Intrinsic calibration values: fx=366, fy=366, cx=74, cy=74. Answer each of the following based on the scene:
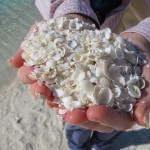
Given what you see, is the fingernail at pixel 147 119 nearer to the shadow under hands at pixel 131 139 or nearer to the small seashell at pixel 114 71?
the small seashell at pixel 114 71

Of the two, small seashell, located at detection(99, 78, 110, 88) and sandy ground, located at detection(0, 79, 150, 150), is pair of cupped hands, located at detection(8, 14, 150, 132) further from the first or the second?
sandy ground, located at detection(0, 79, 150, 150)

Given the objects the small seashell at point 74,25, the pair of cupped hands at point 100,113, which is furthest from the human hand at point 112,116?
the small seashell at point 74,25

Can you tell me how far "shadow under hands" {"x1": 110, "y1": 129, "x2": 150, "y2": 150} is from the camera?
166 cm

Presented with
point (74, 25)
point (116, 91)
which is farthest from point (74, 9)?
point (116, 91)

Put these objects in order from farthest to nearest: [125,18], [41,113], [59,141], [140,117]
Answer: [125,18] < [41,113] < [59,141] < [140,117]

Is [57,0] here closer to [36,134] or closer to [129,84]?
[129,84]

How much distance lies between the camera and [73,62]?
939 millimetres

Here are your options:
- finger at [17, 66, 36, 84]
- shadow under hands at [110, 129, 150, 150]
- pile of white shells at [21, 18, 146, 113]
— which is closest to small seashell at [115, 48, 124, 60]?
pile of white shells at [21, 18, 146, 113]

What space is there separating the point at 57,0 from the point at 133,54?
38 centimetres

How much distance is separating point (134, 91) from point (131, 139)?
80 cm

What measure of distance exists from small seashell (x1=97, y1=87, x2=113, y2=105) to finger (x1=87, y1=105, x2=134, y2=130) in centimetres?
2

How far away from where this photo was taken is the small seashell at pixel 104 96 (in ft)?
2.88

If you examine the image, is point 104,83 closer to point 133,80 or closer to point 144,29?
point 133,80

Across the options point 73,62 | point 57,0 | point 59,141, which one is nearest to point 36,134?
point 59,141
